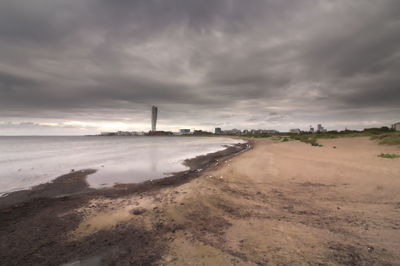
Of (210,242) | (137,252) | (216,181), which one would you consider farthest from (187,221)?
(216,181)

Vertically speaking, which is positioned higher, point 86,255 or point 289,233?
point 289,233

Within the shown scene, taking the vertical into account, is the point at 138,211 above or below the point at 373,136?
below

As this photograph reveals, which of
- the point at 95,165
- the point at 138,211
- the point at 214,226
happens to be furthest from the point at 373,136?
the point at 95,165

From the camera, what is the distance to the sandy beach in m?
3.56

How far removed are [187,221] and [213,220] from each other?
28.3 inches

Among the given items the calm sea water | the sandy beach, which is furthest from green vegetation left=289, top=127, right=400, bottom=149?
the calm sea water

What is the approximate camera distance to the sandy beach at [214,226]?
11.7 ft

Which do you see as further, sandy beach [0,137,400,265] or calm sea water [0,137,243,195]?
calm sea water [0,137,243,195]

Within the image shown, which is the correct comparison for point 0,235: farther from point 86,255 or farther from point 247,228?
point 247,228

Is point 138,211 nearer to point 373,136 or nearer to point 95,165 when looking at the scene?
point 95,165

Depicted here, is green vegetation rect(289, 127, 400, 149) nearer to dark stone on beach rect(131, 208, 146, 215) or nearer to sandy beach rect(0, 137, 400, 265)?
sandy beach rect(0, 137, 400, 265)

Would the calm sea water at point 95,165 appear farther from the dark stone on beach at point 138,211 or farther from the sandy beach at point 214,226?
the dark stone on beach at point 138,211

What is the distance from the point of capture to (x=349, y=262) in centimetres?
316

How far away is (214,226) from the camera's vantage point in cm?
478
